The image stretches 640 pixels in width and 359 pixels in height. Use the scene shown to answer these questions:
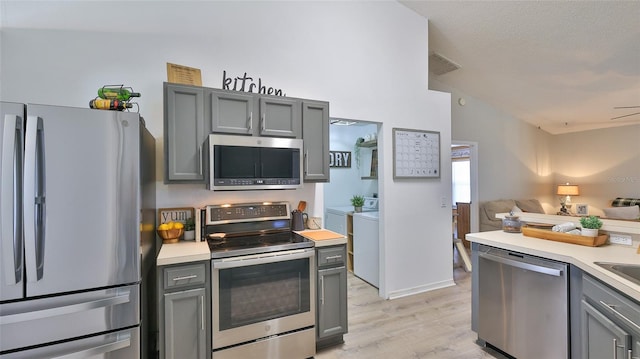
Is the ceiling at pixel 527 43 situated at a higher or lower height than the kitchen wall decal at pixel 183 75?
higher

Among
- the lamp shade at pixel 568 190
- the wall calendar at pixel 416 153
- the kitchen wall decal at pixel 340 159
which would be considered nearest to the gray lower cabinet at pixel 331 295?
the wall calendar at pixel 416 153

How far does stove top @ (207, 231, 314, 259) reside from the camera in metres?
1.99

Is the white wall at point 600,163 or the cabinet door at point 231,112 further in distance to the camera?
the white wall at point 600,163

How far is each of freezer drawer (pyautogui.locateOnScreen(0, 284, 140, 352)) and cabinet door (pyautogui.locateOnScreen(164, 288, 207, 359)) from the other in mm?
197

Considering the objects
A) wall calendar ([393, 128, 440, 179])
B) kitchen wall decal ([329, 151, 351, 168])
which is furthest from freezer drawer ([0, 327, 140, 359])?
kitchen wall decal ([329, 151, 351, 168])

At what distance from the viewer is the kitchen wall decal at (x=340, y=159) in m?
4.98

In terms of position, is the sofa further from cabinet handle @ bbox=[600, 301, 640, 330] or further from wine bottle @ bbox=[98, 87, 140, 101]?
wine bottle @ bbox=[98, 87, 140, 101]

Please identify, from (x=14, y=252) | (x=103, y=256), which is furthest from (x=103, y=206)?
(x=14, y=252)

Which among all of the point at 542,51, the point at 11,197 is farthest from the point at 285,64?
the point at 542,51

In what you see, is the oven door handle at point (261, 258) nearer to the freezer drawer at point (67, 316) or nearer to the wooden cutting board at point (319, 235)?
the wooden cutting board at point (319, 235)

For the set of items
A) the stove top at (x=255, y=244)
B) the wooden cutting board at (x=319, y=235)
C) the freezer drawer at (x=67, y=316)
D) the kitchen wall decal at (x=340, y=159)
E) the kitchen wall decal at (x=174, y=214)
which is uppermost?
the kitchen wall decal at (x=340, y=159)

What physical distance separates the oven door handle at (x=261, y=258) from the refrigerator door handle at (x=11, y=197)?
3.13 feet

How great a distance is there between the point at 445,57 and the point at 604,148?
485cm

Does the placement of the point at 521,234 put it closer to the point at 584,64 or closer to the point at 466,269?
the point at 466,269
